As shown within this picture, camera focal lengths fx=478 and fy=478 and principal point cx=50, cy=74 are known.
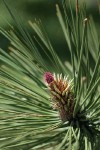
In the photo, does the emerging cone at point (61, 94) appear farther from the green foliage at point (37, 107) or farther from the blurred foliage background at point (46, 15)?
the blurred foliage background at point (46, 15)

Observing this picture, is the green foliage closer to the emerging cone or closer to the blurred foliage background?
the emerging cone

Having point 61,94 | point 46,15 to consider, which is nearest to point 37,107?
point 61,94

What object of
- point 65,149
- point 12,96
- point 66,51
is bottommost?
point 65,149

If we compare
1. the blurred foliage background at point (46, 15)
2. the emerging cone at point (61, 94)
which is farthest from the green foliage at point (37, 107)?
the blurred foliage background at point (46, 15)

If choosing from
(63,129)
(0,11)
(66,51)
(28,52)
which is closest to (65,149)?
(63,129)

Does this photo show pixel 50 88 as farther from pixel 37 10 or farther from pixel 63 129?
pixel 37 10

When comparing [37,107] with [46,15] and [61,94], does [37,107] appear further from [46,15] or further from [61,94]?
[46,15]
